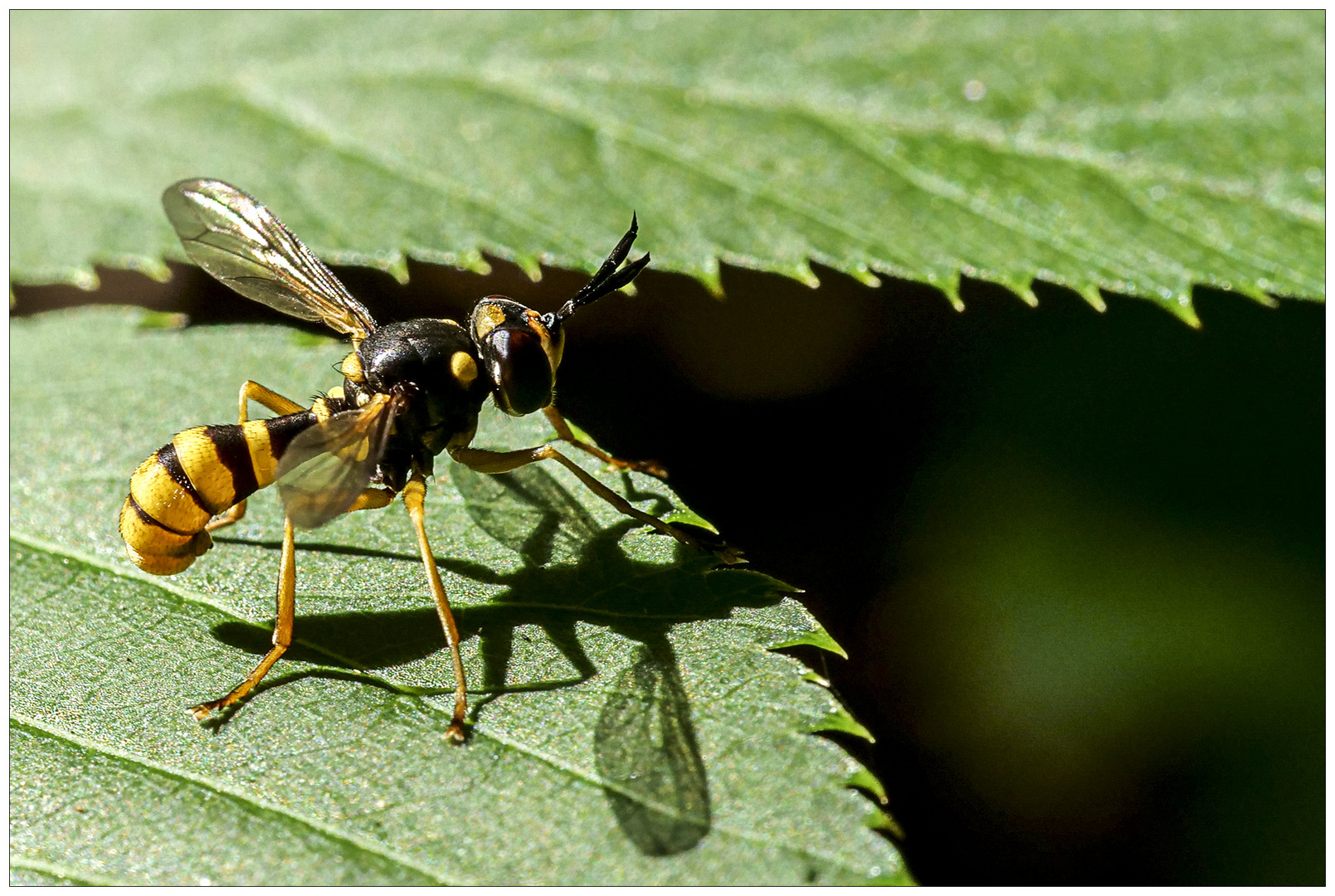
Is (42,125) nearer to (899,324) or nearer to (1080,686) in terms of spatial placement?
(899,324)

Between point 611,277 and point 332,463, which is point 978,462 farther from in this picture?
point 332,463

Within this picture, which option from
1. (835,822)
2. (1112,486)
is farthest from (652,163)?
(835,822)

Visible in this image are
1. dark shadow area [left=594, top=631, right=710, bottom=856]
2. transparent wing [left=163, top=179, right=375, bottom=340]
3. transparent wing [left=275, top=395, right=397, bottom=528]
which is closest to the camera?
dark shadow area [left=594, top=631, right=710, bottom=856]

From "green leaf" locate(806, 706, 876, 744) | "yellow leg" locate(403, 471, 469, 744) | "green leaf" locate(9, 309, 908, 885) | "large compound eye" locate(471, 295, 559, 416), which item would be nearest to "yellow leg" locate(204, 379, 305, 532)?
"green leaf" locate(9, 309, 908, 885)

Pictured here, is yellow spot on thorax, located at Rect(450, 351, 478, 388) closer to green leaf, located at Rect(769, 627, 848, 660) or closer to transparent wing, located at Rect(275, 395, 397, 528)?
transparent wing, located at Rect(275, 395, 397, 528)

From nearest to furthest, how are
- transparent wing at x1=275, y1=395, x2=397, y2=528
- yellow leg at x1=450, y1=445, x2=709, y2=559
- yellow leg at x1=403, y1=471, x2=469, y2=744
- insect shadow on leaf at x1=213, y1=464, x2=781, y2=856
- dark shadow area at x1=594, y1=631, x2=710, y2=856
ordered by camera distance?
dark shadow area at x1=594, y1=631, x2=710, y2=856 < insect shadow on leaf at x1=213, y1=464, x2=781, y2=856 < transparent wing at x1=275, y1=395, x2=397, y2=528 < yellow leg at x1=403, y1=471, x2=469, y2=744 < yellow leg at x1=450, y1=445, x2=709, y2=559

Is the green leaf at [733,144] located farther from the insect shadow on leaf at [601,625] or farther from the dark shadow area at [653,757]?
the dark shadow area at [653,757]
